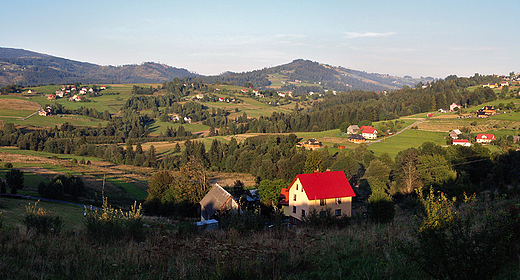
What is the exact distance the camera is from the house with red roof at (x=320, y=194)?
94.2ft

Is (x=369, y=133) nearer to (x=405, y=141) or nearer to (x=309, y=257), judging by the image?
(x=405, y=141)

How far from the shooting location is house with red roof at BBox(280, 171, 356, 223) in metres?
28.7

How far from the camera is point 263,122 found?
113 m

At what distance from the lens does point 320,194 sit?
1136 inches

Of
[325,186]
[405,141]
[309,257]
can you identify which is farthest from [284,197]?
[405,141]

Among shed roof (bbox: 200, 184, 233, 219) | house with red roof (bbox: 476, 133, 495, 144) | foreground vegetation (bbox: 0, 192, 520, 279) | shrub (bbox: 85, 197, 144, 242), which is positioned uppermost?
foreground vegetation (bbox: 0, 192, 520, 279)

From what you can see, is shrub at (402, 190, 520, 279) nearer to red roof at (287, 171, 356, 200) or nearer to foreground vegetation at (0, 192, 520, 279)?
foreground vegetation at (0, 192, 520, 279)

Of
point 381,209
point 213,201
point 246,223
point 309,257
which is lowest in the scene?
point 213,201

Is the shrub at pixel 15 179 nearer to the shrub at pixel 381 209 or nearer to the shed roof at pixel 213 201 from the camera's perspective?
the shed roof at pixel 213 201

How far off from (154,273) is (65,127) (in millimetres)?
109058

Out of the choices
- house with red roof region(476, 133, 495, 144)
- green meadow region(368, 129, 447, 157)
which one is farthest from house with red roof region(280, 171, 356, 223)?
house with red roof region(476, 133, 495, 144)

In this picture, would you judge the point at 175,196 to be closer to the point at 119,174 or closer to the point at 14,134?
the point at 119,174

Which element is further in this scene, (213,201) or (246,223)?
(213,201)

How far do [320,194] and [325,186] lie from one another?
4.24 ft
